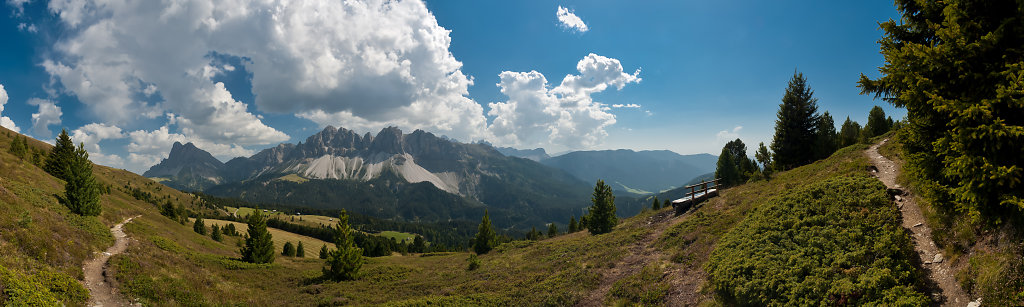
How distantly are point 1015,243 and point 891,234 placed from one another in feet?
9.55

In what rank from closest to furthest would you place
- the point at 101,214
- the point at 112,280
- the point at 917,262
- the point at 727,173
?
the point at 917,262
the point at 112,280
the point at 101,214
the point at 727,173

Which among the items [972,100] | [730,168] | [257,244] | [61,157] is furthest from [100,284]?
[730,168]

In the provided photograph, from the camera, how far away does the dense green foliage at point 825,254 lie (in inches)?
368

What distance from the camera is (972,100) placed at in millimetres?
8602

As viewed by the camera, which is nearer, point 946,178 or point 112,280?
point 946,178

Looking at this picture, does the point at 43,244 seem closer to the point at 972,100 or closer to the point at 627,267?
the point at 627,267

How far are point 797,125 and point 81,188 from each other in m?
79.2

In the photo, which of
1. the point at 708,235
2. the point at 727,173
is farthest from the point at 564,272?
the point at 727,173

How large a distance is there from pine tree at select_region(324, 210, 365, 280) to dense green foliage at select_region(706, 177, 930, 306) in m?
31.6

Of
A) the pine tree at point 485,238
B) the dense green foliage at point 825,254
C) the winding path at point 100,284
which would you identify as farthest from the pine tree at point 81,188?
the dense green foliage at point 825,254

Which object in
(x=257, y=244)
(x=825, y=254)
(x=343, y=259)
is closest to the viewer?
(x=825, y=254)

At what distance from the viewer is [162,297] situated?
65.8 feet

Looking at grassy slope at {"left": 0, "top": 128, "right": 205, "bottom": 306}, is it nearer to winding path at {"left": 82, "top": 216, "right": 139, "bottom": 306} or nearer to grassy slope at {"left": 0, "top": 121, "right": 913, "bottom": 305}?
grassy slope at {"left": 0, "top": 121, "right": 913, "bottom": 305}

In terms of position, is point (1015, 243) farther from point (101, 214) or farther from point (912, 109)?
point (101, 214)
